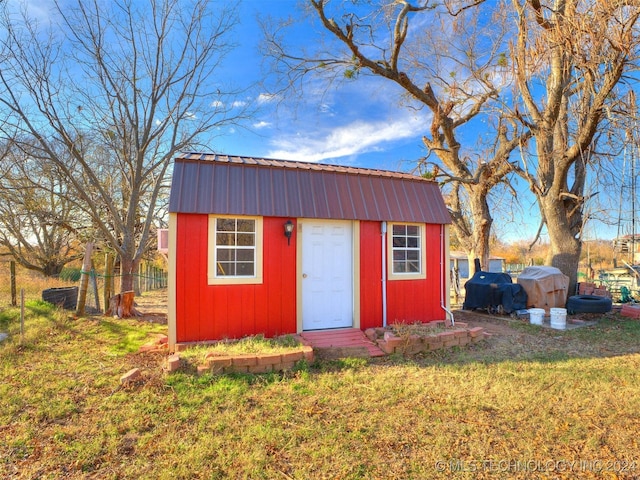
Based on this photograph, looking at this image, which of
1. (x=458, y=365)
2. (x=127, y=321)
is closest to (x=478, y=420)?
(x=458, y=365)

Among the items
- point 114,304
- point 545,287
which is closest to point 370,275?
point 545,287

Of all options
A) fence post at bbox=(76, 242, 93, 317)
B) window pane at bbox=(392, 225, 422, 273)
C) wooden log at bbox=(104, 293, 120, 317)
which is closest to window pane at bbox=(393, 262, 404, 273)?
window pane at bbox=(392, 225, 422, 273)

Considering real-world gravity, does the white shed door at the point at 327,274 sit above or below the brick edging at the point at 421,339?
above

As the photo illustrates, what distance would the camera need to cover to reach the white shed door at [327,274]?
5.80 m

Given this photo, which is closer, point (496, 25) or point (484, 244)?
point (496, 25)

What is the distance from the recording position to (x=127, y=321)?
7.17 meters

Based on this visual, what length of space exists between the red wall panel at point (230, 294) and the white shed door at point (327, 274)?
0.92ft

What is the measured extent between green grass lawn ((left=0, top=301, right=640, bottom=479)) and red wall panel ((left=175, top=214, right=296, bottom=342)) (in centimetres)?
78

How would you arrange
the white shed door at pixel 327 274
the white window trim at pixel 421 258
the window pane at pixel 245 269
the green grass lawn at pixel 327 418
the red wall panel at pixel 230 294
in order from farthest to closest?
the white window trim at pixel 421 258 → the white shed door at pixel 327 274 → the window pane at pixel 245 269 → the red wall panel at pixel 230 294 → the green grass lawn at pixel 327 418

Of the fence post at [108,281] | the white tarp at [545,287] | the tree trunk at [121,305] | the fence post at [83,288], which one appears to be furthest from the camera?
the white tarp at [545,287]

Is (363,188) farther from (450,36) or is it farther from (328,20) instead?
(450,36)

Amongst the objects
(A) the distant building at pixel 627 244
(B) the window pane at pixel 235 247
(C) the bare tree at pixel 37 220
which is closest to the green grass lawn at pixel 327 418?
(B) the window pane at pixel 235 247

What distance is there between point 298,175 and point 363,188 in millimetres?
1228

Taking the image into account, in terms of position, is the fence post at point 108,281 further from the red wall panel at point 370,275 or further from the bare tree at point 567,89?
the bare tree at point 567,89
